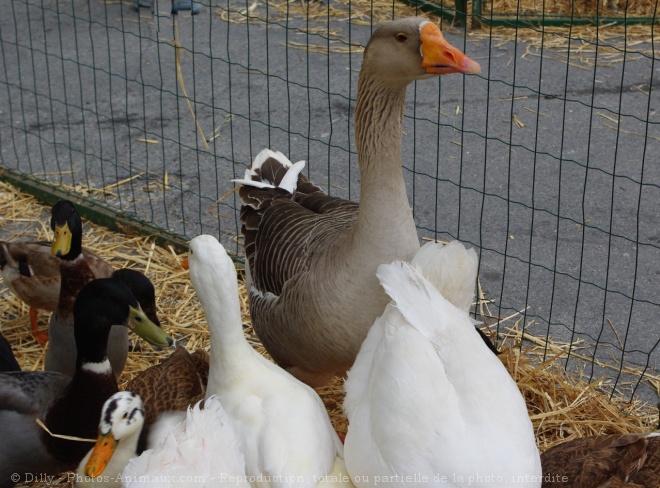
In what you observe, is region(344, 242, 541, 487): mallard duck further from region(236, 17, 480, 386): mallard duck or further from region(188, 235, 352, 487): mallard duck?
region(236, 17, 480, 386): mallard duck

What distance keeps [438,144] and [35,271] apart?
2.11 meters

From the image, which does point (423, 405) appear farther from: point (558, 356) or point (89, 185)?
point (89, 185)

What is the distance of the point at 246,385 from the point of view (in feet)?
10.4

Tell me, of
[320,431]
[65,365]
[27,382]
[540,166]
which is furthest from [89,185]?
[320,431]

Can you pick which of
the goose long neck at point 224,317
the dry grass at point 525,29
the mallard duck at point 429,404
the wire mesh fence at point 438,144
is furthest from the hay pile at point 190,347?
the dry grass at point 525,29

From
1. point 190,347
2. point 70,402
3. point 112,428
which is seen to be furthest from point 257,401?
point 190,347

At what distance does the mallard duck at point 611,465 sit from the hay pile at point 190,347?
0.67 meters

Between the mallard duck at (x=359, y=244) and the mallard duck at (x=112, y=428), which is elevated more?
the mallard duck at (x=359, y=244)

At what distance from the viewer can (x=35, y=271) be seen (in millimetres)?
4410

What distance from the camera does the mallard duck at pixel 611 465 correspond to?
9.93 ft

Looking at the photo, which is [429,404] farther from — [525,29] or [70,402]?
[525,29]

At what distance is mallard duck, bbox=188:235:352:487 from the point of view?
2.93 m

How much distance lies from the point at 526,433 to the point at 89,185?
3.90m

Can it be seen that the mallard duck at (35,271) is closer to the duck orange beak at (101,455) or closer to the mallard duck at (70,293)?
the mallard duck at (70,293)
